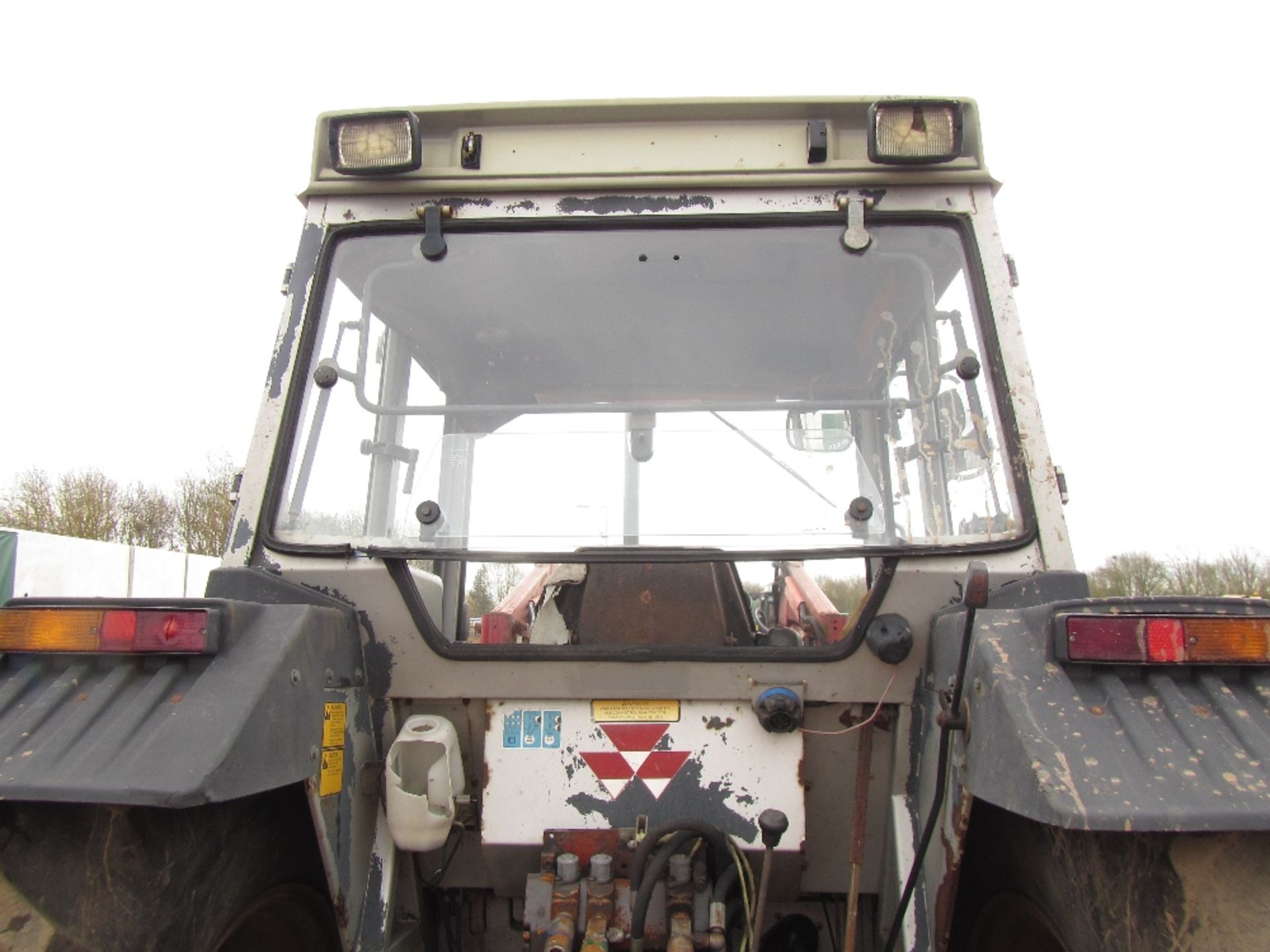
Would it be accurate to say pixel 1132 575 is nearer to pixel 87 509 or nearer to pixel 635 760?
pixel 635 760

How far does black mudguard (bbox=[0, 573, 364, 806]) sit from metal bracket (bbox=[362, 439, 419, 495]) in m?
0.69

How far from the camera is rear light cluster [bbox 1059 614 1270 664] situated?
1282mm

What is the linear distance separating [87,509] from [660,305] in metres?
25.7

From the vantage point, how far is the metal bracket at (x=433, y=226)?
2178 mm

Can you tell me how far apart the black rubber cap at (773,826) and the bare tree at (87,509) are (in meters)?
25.8

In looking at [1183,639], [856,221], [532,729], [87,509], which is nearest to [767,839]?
[532,729]

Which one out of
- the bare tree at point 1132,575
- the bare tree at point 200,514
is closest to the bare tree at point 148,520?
the bare tree at point 200,514

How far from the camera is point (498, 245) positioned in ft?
7.30

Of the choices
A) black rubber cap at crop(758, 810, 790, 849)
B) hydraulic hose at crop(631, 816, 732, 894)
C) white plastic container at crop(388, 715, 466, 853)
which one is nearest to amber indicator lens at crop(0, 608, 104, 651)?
white plastic container at crop(388, 715, 466, 853)

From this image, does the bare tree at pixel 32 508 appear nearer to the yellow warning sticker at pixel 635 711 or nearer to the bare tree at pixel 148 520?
the bare tree at pixel 148 520

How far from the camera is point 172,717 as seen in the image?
4.41ft

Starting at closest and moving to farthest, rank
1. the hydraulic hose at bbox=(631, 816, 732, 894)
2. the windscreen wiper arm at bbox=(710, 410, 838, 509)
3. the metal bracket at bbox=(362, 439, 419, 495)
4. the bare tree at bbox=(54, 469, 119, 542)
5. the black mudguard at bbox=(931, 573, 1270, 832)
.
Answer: the black mudguard at bbox=(931, 573, 1270, 832)
the hydraulic hose at bbox=(631, 816, 732, 894)
the windscreen wiper arm at bbox=(710, 410, 838, 509)
the metal bracket at bbox=(362, 439, 419, 495)
the bare tree at bbox=(54, 469, 119, 542)

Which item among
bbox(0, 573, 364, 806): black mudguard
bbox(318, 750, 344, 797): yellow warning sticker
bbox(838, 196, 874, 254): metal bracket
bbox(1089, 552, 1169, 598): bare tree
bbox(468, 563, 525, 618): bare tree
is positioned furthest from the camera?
bbox(1089, 552, 1169, 598): bare tree

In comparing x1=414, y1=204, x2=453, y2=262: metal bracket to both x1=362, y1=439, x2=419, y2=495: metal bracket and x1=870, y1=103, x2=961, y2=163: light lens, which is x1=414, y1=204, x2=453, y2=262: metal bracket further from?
x1=870, y1=103, x2=961, y2=163: light lens
